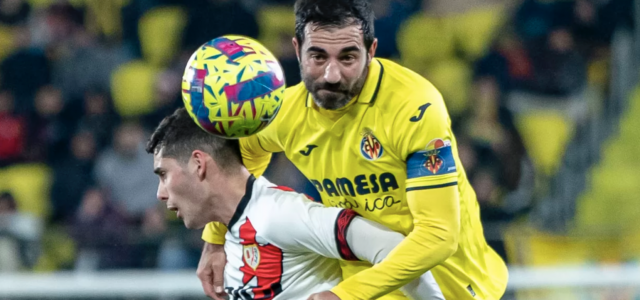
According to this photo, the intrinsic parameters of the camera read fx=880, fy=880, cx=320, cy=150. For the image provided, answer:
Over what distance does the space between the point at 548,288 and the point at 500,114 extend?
1.96m

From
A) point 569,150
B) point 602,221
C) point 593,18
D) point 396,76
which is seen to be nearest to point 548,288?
point 602,221

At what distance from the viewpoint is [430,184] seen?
270 centimetres

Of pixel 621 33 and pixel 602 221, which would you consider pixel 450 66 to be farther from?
pixel 602 221

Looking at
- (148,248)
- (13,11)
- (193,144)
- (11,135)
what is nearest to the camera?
(193,144)

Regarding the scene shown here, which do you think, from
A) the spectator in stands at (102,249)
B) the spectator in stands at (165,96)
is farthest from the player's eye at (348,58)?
the spectator in stands at (165,96)

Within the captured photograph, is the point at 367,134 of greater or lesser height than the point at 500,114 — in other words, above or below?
above

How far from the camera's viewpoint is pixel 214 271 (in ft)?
10.7

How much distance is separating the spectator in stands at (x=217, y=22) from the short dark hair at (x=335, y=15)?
451cm

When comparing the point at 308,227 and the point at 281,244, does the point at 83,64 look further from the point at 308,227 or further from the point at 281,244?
the point at 308,227

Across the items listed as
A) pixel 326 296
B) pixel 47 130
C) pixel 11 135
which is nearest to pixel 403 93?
pixel 326 296

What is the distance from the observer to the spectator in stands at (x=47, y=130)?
696cm

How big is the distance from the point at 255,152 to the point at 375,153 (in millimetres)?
571

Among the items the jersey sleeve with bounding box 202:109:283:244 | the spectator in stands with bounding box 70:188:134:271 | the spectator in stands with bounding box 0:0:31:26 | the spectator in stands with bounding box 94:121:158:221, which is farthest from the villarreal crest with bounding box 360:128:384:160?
the spectator in stands with bounding box 0:0:31:26

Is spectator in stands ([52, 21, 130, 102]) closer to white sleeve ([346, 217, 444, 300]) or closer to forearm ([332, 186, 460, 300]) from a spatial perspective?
white sleeve ([346, 217, 444, 300])
